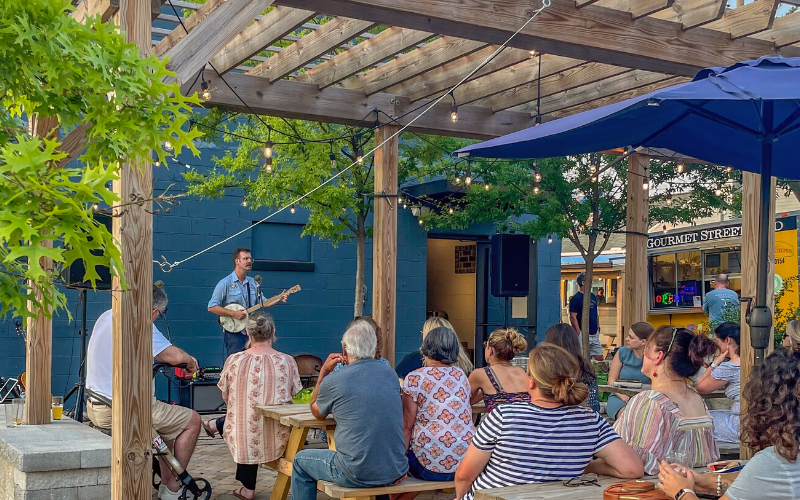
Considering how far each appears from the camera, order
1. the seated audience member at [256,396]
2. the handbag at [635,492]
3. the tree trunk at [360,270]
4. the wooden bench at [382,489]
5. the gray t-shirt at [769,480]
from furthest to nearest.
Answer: the tree trunk at [360,270]
the seated audience member at [256,396]
the wooden bench at [382,489]
the handbag at [635,492]
the gray t-shirt at [769,480]

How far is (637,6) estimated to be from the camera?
5633mm

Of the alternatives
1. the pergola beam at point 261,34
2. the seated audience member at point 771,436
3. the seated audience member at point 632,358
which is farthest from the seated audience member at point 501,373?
the pergola beam at point 261,34

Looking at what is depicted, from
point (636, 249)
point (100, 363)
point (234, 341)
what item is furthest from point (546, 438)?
point (636, 249)

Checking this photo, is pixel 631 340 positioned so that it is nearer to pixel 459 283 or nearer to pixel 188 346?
pixel 188 346

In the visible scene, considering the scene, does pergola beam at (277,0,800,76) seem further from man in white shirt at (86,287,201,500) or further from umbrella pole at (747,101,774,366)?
man in white shirt at (86,287,201,500)

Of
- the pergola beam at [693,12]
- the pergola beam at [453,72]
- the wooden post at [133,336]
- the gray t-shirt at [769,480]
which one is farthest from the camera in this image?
the pergola beam at [453,72]

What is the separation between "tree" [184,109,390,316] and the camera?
9789mm

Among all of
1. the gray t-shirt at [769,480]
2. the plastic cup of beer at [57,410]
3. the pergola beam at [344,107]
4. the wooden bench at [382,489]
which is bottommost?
the wooden bench at [382,489]

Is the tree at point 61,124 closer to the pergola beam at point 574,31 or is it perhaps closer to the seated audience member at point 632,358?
the pergola beam at point 574,31

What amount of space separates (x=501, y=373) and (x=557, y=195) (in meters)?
7.50

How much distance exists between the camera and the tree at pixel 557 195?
11.2 m

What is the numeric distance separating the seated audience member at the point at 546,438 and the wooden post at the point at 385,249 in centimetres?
466

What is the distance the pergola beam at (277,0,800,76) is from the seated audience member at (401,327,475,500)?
6.73ft

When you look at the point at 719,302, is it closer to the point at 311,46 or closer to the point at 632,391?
the point at 632,391
